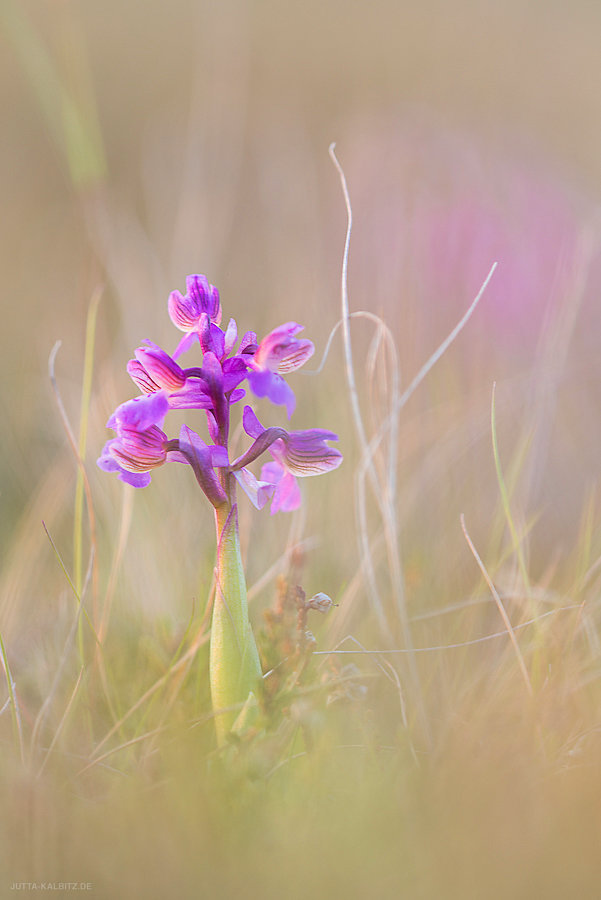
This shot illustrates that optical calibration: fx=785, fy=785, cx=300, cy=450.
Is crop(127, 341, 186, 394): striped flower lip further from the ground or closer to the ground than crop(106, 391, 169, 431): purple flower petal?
further from the ground

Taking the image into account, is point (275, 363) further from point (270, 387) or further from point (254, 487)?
point (254, 487)

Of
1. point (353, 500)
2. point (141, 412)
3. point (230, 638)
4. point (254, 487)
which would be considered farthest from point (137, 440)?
point (353, 500)

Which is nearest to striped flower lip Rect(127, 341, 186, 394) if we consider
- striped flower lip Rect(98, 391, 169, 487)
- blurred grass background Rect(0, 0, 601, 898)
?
striped flower lip Rect(98, 391, 169, 487)

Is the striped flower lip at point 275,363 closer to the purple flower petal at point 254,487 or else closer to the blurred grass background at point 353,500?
the purple flower petal at point 254,487

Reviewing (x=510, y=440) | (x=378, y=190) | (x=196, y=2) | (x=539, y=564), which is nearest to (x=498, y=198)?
(x=378, y=190)

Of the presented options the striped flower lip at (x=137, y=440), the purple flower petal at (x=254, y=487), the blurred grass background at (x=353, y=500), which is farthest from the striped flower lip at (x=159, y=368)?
the blurred grass background at (x=353, y=500)

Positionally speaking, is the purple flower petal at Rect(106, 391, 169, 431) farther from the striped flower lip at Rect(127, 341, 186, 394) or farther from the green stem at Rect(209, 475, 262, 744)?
the green stem at Rect(209, 475, 262, 744)

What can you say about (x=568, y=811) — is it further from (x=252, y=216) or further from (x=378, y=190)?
(x=252, y=216)
